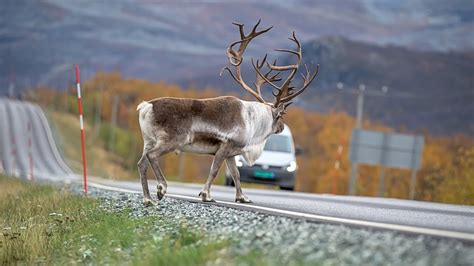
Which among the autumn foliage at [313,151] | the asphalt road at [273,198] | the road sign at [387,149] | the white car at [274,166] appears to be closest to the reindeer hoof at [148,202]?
the asphalt road at [273,198]

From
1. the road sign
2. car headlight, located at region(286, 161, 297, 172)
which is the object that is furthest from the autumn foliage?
car headlight, located at region(286, 161, 297, 172)

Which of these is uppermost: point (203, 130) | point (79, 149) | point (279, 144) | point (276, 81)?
point (276, 81)

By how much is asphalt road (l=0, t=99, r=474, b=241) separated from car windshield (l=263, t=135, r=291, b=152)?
2557mm

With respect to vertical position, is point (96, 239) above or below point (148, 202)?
below

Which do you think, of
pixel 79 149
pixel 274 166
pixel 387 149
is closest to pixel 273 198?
pixel 274 166

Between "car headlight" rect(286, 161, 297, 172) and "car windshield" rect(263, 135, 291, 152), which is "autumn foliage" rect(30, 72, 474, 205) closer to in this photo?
"car windshield" rect(263, 135, 291, 152)

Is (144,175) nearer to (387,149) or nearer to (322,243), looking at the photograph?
(322,243)

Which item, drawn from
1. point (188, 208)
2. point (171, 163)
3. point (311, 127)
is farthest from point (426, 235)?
point (311, 127)

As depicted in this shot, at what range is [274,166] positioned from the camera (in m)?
25.6

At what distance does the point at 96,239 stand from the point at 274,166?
49.0 feet

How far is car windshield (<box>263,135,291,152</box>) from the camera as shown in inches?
1032

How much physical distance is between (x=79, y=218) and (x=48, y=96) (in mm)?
166059

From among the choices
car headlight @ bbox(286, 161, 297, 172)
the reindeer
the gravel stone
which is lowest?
car headlight @ bbox(286, 161, 297, 172)

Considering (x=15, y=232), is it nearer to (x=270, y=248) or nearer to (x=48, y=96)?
(x=270, y=248)
